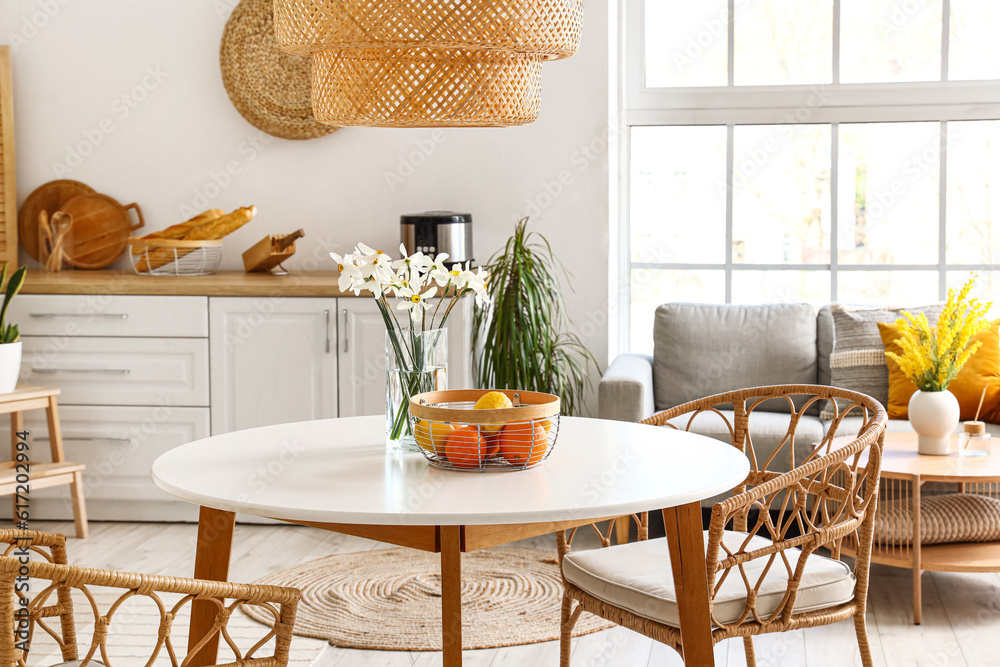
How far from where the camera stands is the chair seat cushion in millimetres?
1825

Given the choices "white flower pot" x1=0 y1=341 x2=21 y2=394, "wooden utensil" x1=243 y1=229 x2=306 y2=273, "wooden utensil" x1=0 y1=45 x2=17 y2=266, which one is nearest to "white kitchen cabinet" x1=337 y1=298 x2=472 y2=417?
"wooden utensil" x1=243 y1=229 x2=306 y2=273

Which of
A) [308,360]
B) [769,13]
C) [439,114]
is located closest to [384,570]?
[308,360]

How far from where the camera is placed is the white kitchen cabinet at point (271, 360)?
3.76 meters

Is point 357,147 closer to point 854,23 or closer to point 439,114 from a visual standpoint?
point 854,23

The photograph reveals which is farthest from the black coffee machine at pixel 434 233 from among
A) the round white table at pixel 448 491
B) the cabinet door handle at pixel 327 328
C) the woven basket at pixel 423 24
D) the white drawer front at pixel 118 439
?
the woven basket at pixel 423 24

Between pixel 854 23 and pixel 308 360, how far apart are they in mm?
2493

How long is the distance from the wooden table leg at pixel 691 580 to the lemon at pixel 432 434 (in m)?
0.39

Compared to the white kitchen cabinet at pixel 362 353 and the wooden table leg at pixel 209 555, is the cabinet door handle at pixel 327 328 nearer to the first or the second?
the white kitchen cabinet at pixel 362 353

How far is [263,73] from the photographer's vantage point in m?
4.18

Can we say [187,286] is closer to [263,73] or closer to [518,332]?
[263,73]

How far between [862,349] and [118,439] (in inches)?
108

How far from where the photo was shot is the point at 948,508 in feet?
9.95

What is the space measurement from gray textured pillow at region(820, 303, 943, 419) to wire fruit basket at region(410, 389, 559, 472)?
216 cm

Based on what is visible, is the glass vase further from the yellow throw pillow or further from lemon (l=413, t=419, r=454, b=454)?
the yellow throw pillow
